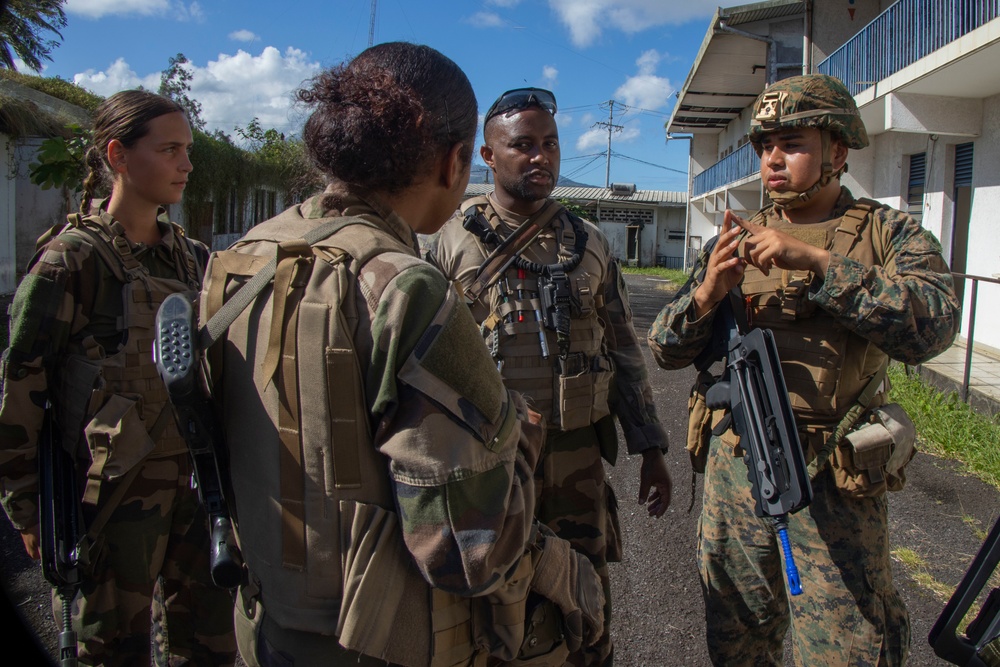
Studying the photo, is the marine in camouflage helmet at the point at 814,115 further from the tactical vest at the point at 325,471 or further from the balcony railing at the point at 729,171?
the balcony railing at the point at 729,171

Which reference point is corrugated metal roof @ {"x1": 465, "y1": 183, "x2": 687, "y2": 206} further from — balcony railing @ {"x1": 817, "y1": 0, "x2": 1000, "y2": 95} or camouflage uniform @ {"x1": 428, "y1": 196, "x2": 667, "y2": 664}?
camouflage uniform @ {"x1": 428, "y1": 196, "x2": 667, "y2": 664}

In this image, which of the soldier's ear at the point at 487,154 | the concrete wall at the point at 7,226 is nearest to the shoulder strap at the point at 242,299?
the soldier's ear at the point at 487,154

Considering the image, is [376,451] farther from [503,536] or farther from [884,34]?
[884,34]

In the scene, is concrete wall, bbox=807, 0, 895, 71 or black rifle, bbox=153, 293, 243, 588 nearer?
black rifle, bbox=153, 293, 243, 588

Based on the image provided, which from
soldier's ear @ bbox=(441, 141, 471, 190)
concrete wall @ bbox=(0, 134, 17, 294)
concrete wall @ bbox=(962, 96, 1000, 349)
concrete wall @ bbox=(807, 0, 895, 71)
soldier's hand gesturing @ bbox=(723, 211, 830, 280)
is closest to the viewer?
soldier's ear @ bbox=(441, 141, 471, 190)

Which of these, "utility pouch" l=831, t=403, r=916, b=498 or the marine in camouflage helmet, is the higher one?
the marine in camouflage helmet

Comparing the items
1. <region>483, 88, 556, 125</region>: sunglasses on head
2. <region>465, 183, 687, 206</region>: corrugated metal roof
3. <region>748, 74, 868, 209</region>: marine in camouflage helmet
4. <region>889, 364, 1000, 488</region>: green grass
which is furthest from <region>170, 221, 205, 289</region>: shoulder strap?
<region>465, 183, 687, 206</region>: corrugated metal roof

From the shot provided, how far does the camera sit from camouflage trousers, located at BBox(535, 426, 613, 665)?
2.39 meters

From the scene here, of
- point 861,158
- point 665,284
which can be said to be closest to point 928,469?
point 861,158

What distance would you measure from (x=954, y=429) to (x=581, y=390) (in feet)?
14.1

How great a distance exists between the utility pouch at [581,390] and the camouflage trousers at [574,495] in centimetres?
7

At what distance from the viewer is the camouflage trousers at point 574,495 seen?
239 centimetres

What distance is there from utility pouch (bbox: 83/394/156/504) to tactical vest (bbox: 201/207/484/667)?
1.11 m

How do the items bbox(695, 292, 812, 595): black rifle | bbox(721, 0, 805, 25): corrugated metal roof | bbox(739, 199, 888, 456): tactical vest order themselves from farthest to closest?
1. bbox(721, 0, 805, 25): corrugated metal roof
2. bbox(739, 199, 888, 456): tactical vest
3. bbox(695, 292, 812, 595): black rifle
